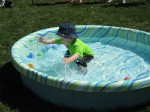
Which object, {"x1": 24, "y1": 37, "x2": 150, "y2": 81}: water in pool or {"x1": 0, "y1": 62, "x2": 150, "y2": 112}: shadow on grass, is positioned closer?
{"x1": 0, "y1": 62, "x2": 150, "y2": 112}: shadow on grass

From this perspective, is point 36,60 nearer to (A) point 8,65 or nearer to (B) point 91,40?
(A) point 8,65

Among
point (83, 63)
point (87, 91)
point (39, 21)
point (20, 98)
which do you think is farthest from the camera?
point (39, 21)

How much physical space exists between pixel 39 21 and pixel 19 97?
445cm

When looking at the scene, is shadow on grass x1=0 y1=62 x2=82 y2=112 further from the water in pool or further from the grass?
the water in pool

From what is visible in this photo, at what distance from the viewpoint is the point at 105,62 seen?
590 cm

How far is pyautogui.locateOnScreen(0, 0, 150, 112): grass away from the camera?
15.1ft

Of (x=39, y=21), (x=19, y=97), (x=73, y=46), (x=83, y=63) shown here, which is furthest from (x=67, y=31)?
(x=39, y=21)

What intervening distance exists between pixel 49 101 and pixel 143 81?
132 centimetres

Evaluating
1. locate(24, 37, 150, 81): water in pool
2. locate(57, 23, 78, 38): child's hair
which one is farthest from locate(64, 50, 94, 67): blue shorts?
locate(57, 23, 78, 38): child's hair

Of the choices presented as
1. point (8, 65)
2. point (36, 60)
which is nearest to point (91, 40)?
point (36, 60)

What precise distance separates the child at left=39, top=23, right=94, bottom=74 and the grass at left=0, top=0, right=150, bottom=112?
33.8 inches

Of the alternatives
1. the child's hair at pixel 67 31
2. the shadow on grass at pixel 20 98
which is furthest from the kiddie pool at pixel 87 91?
the child's hair at pixel 67 31

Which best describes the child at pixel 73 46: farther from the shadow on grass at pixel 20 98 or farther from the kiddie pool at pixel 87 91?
the shadow on grass at pixel 20 98

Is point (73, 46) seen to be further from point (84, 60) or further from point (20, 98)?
point (20, 98)
